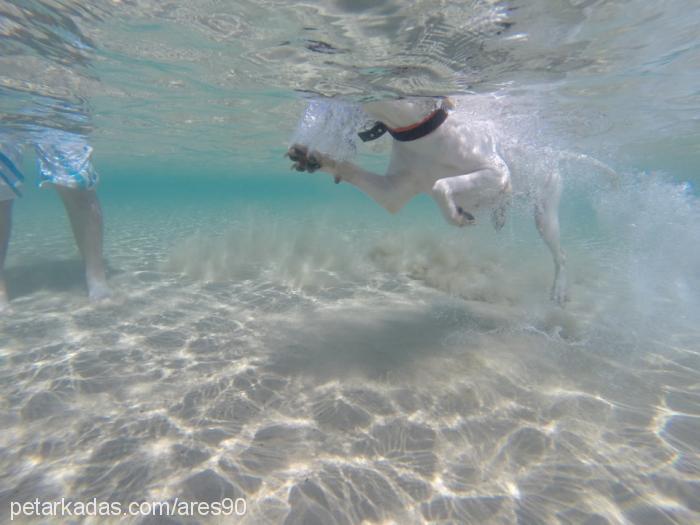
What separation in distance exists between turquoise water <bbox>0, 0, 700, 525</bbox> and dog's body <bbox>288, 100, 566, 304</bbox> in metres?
1.22

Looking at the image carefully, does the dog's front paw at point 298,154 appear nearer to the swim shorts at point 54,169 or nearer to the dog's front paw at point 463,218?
the dog's front paw at point 463,218

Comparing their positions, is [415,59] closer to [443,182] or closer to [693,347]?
[443,182]

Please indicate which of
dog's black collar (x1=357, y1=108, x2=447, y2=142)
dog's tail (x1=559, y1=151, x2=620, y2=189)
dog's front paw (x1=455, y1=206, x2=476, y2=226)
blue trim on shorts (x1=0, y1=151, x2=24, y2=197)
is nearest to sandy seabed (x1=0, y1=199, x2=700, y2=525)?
dog's front paw (x1=455, y1=206, x2=476, y2=226)

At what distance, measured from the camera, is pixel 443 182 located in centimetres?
353

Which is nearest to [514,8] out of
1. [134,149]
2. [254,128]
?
[254,128]

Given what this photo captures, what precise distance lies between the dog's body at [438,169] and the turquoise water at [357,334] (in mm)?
1217

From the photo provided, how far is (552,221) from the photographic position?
→ 20.9 ft

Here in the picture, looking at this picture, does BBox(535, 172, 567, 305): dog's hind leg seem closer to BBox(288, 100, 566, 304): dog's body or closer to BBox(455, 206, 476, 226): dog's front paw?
BBox(288, 100, 566, 304): dog's body

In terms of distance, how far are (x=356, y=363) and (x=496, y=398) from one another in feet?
5.14

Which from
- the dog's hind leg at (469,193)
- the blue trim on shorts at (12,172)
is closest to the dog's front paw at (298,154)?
the dog's hind leg at (469,193)

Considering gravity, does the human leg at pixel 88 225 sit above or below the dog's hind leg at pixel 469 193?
below

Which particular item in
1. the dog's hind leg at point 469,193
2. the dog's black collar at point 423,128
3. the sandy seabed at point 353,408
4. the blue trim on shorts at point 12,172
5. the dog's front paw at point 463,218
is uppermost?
the dog's black collar at point 423,128

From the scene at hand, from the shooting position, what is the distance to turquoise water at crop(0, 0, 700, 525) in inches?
107

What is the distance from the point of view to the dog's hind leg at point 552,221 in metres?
6.36
